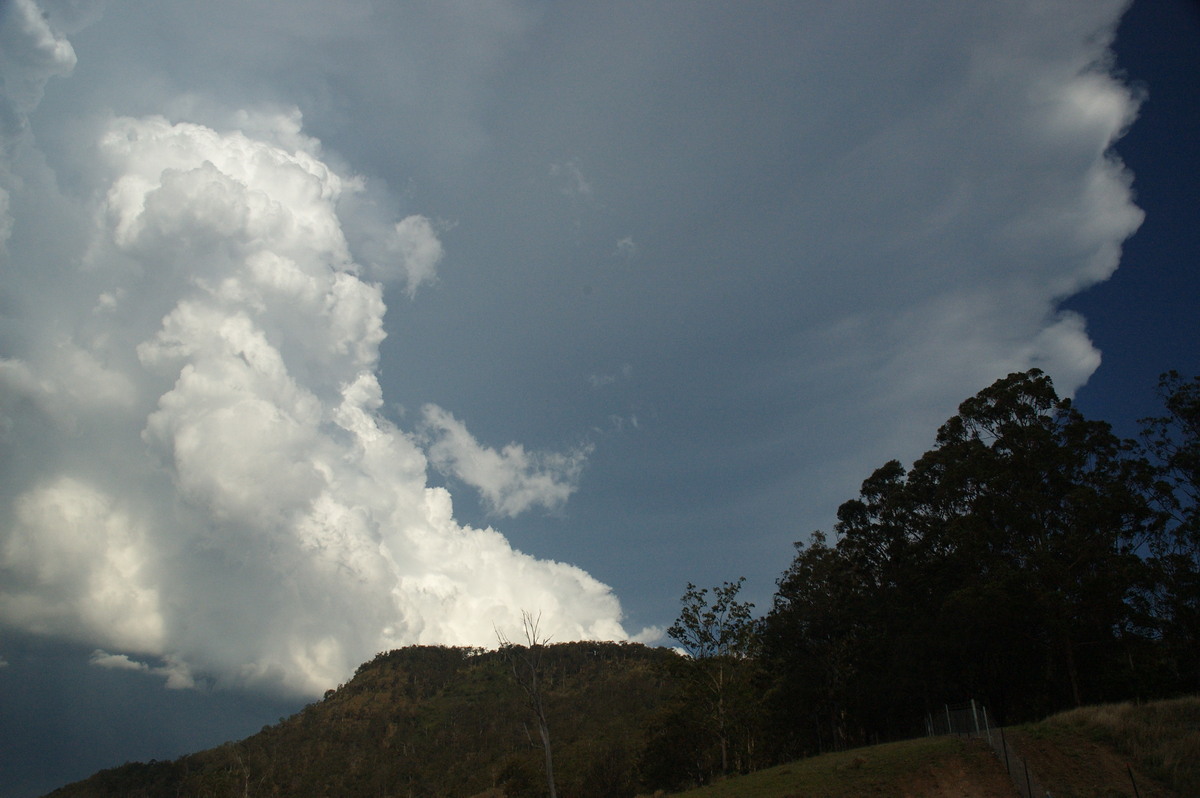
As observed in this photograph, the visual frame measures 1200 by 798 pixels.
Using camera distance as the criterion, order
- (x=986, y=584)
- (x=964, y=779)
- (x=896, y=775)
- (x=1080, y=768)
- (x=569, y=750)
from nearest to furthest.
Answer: (x=1080, y=768)
(x=964, y=779)
(x=896, y=775)
(x=986, y=584)
(x=569, y=750)

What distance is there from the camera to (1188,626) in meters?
37.2

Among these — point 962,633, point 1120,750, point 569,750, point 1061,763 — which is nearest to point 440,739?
point 569,750

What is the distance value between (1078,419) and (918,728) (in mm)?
25985

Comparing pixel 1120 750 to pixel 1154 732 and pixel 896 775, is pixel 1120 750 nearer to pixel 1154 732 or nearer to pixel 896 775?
pixel 1154 732

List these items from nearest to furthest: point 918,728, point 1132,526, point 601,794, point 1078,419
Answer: point 1132,526, point 1078,419, point 918,728, point 601,794

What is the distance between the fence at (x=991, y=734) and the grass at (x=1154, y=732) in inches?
105

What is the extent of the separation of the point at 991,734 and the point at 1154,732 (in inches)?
226

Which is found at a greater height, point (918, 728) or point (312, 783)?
point (918, 728)

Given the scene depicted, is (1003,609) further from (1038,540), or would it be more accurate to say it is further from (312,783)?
(312,783)

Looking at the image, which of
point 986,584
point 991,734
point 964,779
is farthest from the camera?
point 986,584

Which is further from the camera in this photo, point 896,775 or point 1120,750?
point 896,775

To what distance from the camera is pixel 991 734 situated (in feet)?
90.8

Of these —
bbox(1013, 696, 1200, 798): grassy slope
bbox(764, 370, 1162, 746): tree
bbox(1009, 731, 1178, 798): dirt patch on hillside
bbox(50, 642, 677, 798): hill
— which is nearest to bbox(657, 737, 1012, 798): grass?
bbox(1009, 731, 1178, 798): dirt patch on hillside

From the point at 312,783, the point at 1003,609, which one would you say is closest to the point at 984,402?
the point at 1003,609
